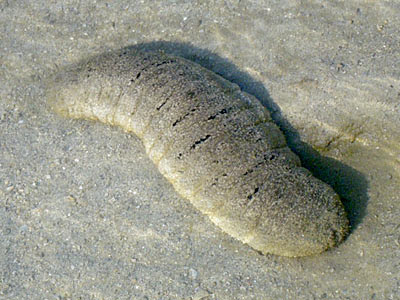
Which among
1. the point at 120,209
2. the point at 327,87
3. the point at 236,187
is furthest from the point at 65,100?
the point at 327,87

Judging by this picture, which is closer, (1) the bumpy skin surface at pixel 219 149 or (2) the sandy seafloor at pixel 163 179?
(1) the bumpy skin surface at pixel 219 149

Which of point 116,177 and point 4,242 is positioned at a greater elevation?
point 116,177

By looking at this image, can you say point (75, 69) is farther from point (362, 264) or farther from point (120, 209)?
point (362, 264)

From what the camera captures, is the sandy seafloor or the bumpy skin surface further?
the sandy seafloor
